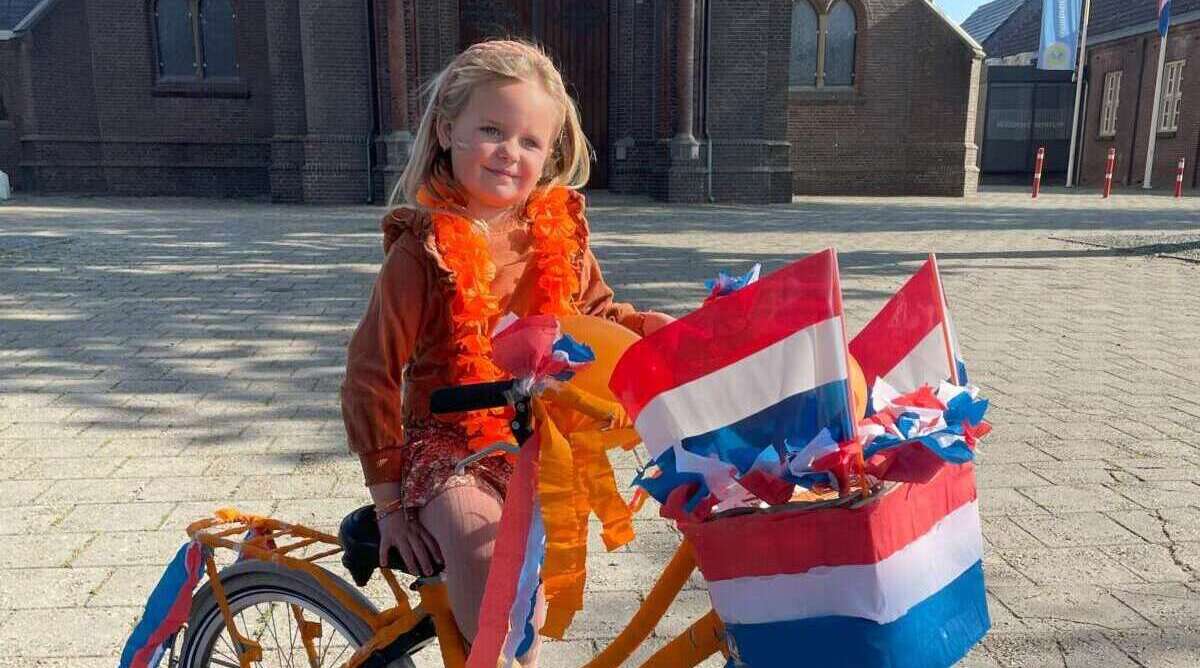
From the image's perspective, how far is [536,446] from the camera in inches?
55.6

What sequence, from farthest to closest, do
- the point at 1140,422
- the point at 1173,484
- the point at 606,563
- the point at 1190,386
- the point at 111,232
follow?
the point at 111,232 → the point at 1190,386 → the point at 1140,422 → the point at 1173,484 → the point at 606,563

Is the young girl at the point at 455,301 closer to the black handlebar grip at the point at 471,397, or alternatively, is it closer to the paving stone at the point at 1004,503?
the black handlebar grip at the point at 471,397

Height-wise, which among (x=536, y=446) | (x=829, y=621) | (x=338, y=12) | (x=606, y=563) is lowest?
(x=606, y=563)

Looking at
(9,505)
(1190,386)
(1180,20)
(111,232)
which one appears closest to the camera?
(9,505)

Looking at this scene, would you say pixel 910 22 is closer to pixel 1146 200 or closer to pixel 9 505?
pixel 1146 200

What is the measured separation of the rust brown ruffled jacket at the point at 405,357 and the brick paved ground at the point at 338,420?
1.13 metres

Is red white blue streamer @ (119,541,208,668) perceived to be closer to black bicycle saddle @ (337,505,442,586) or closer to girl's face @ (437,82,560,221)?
black bicycle saddle @ (337,505,442,586)

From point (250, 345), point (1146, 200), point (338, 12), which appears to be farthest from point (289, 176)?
point (1146, 200)

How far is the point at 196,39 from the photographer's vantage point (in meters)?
19.4

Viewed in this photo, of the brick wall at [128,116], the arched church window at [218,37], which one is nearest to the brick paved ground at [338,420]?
the brick wall at [128,116]

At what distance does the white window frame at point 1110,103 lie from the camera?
101 feet

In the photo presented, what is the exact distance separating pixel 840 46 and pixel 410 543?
2236cm

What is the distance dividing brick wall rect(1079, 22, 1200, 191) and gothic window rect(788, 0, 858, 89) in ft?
41.4

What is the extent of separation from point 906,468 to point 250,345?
18.9 ft
